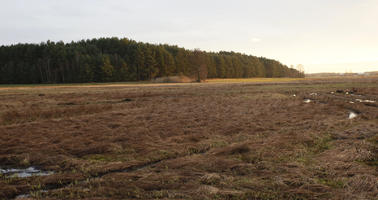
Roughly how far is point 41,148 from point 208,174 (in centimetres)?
692

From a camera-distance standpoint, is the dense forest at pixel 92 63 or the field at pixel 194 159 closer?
the field at pixel 194 159

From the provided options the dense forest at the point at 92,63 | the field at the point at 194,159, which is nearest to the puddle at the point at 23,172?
the field at the point at 194,159

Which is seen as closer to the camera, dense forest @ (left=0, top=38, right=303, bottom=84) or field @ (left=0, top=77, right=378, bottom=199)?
field @ (left=0, top=77, right=378, bottom=199)

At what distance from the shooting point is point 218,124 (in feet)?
43.8

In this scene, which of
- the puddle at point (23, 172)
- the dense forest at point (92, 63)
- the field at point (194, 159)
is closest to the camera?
the field at point (194, 159)

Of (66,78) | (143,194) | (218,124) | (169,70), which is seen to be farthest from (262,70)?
(143,194)

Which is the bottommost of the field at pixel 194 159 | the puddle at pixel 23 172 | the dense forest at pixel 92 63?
the puddle at pixel 23 172

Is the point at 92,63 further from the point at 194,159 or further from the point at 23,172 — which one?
the point at 194,159

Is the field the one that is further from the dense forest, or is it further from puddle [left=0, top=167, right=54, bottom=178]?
the dense forest

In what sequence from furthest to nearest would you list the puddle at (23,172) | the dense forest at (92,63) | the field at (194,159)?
the dense forest at (92,63) → the puddle at (23,172) → the field at (194,159)

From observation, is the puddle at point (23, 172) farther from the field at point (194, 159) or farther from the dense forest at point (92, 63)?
the dense forest at point (92, 63)

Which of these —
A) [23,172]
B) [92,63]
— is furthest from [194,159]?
[92,63]

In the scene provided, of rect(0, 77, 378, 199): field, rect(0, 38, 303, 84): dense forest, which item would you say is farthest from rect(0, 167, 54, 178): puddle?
rect(0, 38, 303, 84): dense forest

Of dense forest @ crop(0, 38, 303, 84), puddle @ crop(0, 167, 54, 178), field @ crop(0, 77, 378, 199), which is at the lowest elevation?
puddle @ crop(0, 167, 54, 178)
